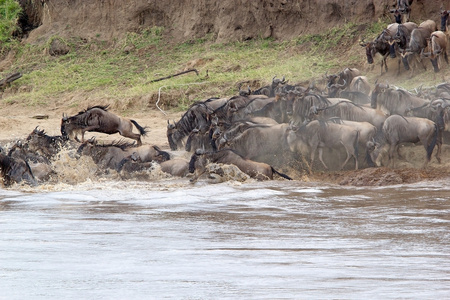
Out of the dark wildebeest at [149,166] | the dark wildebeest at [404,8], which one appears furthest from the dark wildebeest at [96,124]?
the dark wildebeest at [404,8]

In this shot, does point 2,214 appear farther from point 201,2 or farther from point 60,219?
point 201,2

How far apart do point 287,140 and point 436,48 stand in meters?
6.92

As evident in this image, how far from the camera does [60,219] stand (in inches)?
322

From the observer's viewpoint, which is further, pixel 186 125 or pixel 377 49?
pixel 377 49

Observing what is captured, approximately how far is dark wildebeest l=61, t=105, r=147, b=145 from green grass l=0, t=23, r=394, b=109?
12.8 feet

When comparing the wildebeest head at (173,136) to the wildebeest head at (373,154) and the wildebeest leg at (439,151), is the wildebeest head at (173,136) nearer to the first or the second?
the wildebeest head at (373,154)

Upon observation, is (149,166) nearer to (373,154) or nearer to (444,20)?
(373,154)

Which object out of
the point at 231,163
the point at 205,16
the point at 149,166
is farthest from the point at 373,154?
the point at 205,16

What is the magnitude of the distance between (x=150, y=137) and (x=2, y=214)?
28.0 feet

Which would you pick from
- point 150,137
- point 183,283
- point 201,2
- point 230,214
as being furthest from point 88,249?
point 201,2

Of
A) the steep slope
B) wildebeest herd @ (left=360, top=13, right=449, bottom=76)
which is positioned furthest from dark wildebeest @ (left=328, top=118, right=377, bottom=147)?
the steep slope

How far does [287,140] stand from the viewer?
12.6 metres

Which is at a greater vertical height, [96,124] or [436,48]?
[436,48]

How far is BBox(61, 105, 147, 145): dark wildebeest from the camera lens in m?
15.7
